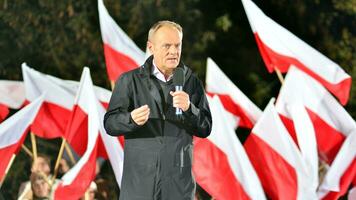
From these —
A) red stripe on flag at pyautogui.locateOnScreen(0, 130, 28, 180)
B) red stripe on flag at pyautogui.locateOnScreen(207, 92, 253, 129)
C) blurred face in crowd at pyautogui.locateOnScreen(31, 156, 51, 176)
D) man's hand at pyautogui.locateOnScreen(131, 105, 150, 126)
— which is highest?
man's hand at pyautogui.locateOnScreen(131, 105, 150, 126)

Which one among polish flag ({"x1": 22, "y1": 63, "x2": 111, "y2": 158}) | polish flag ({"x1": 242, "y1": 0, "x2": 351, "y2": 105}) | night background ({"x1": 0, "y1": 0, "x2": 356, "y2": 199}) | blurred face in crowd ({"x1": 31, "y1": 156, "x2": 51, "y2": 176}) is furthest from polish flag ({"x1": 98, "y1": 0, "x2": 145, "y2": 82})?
night background ({"x1": 0, "y1": 0, "x2": 356, "y2": 199})

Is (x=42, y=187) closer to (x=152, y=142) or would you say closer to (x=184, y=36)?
(x=184, y=36)

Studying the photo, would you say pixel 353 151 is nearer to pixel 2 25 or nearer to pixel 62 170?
pixel 62 170

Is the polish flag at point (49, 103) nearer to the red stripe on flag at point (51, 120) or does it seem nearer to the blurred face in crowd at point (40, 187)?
the red stripe on flag at point (51, 120)

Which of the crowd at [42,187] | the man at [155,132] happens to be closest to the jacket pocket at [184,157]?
the man at [155,132]

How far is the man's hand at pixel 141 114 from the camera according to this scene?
3305mm

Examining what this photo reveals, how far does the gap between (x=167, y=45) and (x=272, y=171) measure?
14.4 feet

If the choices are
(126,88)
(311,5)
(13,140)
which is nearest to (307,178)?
(13,140)

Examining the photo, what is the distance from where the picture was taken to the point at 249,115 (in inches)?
341

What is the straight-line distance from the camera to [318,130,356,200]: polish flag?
26.1 feet

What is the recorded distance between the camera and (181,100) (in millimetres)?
3297

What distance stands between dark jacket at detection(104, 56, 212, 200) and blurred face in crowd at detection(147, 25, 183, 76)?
44 mm

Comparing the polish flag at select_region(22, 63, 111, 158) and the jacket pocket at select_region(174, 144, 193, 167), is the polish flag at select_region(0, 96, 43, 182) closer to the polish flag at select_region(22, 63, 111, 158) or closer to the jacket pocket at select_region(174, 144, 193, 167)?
the polish flag at select_region(22, 63, 111, 158)

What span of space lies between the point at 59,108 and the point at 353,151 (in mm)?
2400
